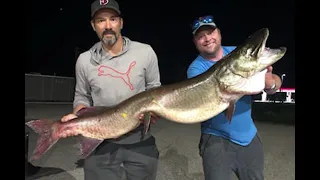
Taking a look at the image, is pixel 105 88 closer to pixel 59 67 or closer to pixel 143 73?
pixel 143 73

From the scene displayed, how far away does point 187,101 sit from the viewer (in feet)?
8.61

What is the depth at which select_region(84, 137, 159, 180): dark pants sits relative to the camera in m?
2.82

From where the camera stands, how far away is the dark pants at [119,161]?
9.25 ft

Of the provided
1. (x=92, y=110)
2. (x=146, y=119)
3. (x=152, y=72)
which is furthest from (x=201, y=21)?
(x=92, y=110)

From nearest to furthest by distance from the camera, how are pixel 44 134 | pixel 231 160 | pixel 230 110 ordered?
pixel 230 110
pixel 44 134
pixel 231 160

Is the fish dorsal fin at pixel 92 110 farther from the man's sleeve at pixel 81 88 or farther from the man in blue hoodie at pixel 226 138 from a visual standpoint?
the man in blue hoodie at pixel 226 138

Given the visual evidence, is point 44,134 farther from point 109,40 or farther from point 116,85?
point 109,40

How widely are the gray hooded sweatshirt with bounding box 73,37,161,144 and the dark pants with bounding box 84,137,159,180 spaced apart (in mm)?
65

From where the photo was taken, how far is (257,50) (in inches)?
94.5

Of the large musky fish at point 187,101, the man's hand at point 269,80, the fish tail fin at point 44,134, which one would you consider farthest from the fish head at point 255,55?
the fish tail fin at point 44,134

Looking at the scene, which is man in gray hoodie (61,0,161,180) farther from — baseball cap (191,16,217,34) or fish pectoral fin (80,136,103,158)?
baseball cap (191,16,217,34)

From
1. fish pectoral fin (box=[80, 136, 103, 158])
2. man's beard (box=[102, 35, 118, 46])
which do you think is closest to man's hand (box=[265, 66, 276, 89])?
man's beard (box=[102, 35, 118, 46])

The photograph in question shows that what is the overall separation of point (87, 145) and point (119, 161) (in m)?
0.29

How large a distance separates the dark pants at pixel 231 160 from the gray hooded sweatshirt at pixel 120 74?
0.55m
